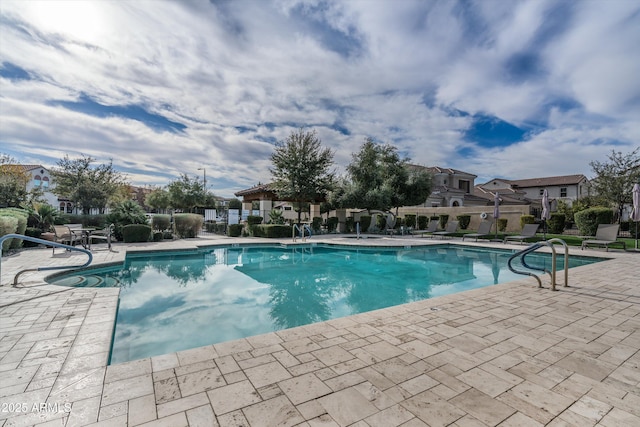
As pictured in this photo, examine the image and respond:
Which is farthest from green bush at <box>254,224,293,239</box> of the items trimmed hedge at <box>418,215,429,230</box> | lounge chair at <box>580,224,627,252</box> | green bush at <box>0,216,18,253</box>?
lounge chair at <box>580,224,627,252</box>

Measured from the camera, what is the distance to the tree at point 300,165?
18.2 metres

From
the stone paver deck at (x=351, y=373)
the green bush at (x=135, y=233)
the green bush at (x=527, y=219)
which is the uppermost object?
the green bush at (x=527, y=219)

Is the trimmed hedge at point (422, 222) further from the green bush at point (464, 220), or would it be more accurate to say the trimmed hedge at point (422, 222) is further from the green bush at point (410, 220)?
the green bush at point (464, 220)

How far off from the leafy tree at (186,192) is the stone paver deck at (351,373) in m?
24.6

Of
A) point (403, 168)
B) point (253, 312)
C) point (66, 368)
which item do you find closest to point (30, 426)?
point (66, 368)

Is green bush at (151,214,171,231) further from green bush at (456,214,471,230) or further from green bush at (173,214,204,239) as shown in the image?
green bush at (456,214,471,230)

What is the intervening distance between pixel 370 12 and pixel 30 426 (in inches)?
356

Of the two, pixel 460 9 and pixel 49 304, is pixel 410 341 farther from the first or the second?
pixel 460 9

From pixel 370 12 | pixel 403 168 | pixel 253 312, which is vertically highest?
pixel 370 12

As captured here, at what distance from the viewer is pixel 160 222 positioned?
50.9 feet

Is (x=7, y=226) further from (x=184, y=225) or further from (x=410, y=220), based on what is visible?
(x=410, y=220)

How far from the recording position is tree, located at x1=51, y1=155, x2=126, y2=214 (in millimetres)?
17938

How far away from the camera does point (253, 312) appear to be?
5754 mm

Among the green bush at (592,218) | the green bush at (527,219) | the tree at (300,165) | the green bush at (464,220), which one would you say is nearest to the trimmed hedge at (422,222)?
the green bush at (464,220)
